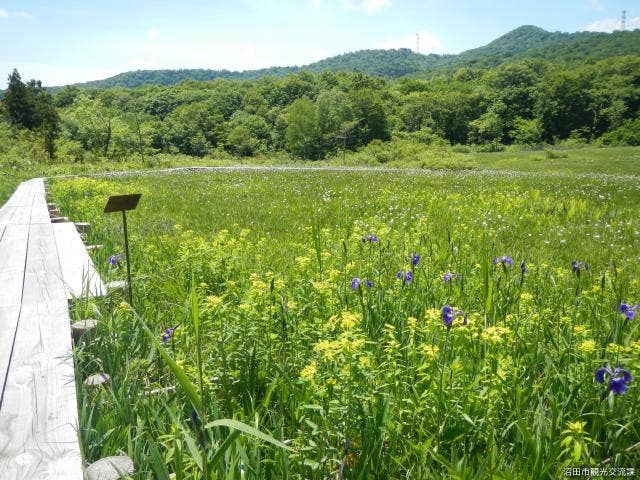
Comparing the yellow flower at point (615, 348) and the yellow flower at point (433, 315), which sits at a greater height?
the yellow flower at point (433, 315)

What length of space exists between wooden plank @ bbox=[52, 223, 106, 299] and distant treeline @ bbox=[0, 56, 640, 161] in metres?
62.8

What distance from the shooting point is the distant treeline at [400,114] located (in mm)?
79881

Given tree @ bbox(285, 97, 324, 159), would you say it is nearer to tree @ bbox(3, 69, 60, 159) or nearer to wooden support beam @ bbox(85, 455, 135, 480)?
tree @ bbox(3, 69, 60, 159)

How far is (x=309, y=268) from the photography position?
466 cm

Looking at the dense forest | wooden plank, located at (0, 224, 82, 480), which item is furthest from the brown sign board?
the dense forest

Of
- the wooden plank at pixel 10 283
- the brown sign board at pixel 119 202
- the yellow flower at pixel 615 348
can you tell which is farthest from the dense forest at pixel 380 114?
the yellow flower at pixel 615 348

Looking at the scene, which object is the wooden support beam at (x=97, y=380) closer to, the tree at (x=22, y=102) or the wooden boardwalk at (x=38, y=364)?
the wooden boardwalk at (x=38, y=364)

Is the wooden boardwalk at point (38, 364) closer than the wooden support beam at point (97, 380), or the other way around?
the wooden boardwalk at point (38, 364)

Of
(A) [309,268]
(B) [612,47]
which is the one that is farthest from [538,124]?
(A) [309,268]

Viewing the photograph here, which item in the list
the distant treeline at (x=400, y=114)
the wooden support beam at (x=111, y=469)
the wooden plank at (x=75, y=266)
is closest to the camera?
the wooden support beam at (x=111, y=469)

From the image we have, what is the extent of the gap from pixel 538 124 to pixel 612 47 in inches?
3174

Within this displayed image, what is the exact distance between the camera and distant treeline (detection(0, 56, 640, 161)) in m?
79.9

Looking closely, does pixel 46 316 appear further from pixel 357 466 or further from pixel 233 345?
pixel 357 466

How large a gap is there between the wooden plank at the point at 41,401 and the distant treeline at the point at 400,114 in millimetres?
66450
